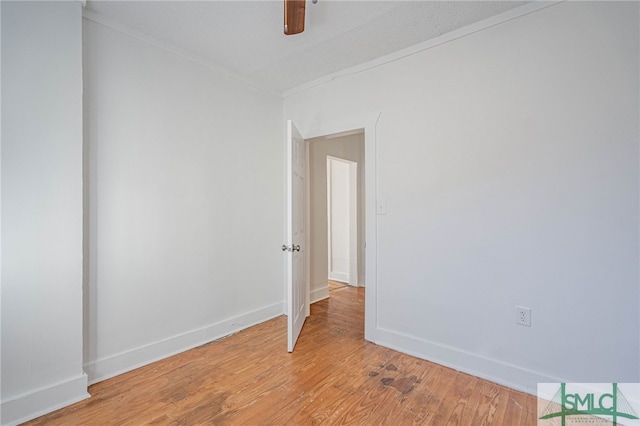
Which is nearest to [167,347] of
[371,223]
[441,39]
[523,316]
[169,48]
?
[371,223]

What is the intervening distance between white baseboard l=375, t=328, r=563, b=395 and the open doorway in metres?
1.47

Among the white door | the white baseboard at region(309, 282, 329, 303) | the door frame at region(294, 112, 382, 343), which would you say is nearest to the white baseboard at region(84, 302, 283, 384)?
the white door

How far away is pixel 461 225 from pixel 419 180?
1.59 ft

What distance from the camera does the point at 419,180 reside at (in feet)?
8.27

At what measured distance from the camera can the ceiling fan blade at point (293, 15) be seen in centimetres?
159

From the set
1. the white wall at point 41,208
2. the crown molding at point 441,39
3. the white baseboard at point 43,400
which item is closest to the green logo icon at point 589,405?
the crown molding at point 441,39

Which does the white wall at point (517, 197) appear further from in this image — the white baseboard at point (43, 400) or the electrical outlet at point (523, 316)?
the white baseboard at point (43, 400)

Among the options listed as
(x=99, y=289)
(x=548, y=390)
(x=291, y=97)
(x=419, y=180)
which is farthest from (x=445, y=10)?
(x=99, y=289)

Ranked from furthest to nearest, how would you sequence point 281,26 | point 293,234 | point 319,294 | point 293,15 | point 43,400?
1. point 319,294
2. point 293,234
3. point 281,26
4. point 43,400
5. point 293,15

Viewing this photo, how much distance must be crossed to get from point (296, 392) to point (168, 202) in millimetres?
1759

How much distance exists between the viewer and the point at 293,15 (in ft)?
5.39

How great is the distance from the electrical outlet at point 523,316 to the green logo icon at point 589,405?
1.28 feet

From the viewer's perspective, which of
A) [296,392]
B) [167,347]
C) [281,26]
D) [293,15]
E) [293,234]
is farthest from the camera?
[293,234]

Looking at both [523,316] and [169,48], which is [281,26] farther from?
[523,316]
